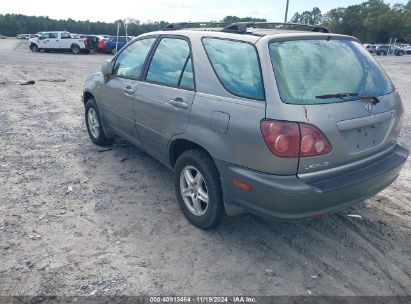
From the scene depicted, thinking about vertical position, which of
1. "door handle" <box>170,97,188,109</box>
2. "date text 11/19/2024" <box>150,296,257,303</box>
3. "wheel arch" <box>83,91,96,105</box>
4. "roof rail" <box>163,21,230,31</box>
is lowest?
"date text 11/19/2024" <box>150,296,257,303</box>

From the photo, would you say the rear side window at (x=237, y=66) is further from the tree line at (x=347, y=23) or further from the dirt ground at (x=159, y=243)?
the tree line at (x=347, y=23)

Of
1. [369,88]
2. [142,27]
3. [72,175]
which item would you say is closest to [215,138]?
[369,88]

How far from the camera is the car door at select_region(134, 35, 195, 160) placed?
328 centimetres

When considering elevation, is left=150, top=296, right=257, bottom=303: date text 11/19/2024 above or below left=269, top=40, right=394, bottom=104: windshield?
below

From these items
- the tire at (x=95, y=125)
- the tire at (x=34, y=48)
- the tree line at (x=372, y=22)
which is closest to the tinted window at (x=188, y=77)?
the tire at (x=95, y=125)

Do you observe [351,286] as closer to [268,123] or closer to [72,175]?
[268,123]

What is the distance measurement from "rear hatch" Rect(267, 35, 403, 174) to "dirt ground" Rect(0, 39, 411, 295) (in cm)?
87

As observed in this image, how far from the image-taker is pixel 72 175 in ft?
14.9

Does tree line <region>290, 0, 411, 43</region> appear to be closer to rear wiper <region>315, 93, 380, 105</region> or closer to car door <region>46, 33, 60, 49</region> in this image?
car door <region>46, 33, 60, 49</region>

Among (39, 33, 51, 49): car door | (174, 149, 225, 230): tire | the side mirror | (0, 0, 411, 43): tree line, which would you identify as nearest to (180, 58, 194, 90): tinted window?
(174, 149, 225, 230): tire

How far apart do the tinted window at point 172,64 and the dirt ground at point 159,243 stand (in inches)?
52.4

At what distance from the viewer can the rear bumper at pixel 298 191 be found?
2553 millimetres

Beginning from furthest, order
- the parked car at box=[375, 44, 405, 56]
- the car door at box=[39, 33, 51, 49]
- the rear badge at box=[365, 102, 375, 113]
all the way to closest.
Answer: the parked car at box=[375, 44, 405, 56] < the car door at box=[39, 33, 51, 49] < the rear badge at box=[365, 102, 375, 113]

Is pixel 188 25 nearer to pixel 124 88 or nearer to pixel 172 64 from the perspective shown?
pixel 172 64
